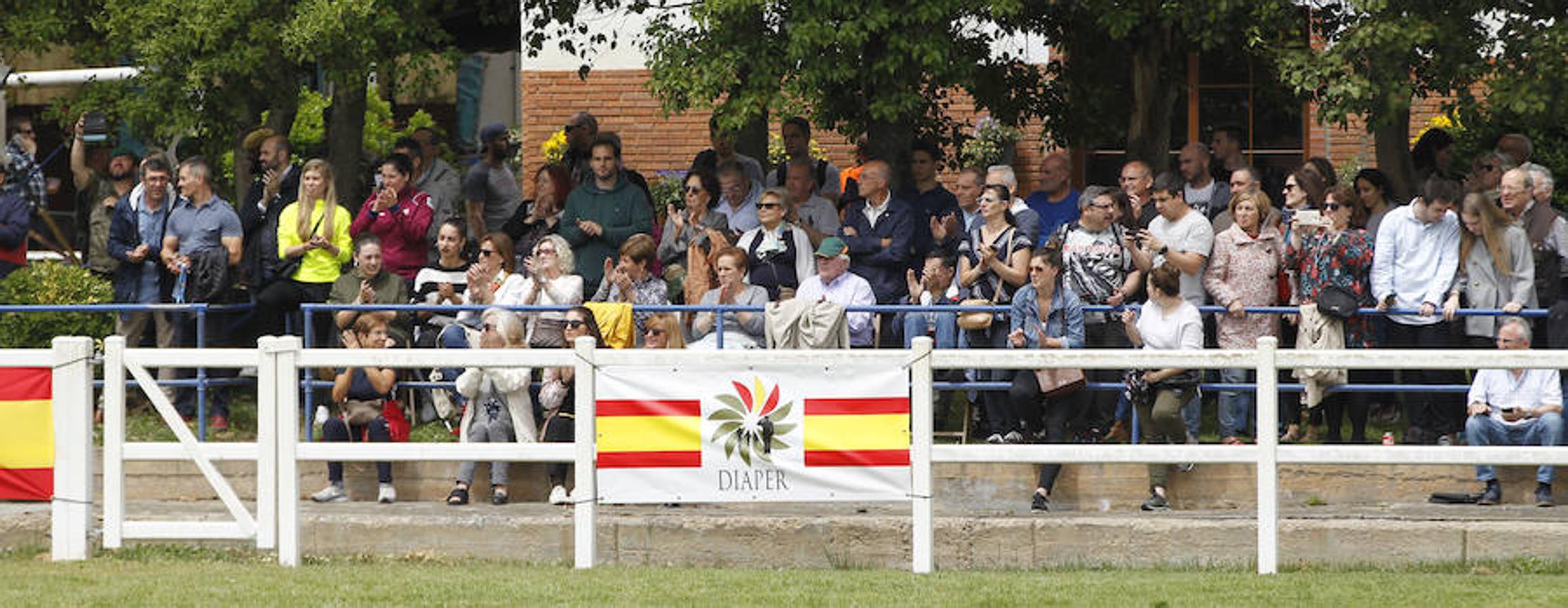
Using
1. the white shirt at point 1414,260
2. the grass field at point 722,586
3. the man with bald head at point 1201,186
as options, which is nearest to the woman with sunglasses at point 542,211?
the man with bald head at point 1201,186

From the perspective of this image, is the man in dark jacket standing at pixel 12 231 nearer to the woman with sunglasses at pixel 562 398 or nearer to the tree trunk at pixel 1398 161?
the woman with sunglasses at pixel 562 398

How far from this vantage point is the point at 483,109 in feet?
99.3

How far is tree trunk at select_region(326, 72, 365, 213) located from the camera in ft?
60.2

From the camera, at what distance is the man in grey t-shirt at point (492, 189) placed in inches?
705

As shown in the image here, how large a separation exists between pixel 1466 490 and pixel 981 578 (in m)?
3.80

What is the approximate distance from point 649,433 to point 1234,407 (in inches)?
159

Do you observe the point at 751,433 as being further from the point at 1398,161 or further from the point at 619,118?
the point at 619,118

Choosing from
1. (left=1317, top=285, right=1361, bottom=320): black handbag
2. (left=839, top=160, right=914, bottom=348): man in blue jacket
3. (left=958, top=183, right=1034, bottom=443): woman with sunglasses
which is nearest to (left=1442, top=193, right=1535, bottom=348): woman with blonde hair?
(left=1317, top=285, right=1361, bottom=320): black handbag

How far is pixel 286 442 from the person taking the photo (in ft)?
38.0

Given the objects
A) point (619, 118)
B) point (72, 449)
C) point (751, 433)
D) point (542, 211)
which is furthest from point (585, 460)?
point (619, 118)

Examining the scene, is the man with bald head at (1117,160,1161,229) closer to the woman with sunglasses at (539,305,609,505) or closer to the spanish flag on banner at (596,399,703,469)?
the woman with sunglasses at (539,305,609,505)

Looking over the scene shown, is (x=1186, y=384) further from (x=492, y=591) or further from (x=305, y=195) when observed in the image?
(x=305, y=195)

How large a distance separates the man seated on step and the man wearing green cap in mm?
3595

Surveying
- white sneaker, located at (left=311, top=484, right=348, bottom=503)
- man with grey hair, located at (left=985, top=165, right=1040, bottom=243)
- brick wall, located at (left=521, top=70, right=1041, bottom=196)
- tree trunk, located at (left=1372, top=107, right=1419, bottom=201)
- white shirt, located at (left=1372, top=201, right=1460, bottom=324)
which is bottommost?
white sneaker, located at (left=311, top=484, right=348, bottom=503)
